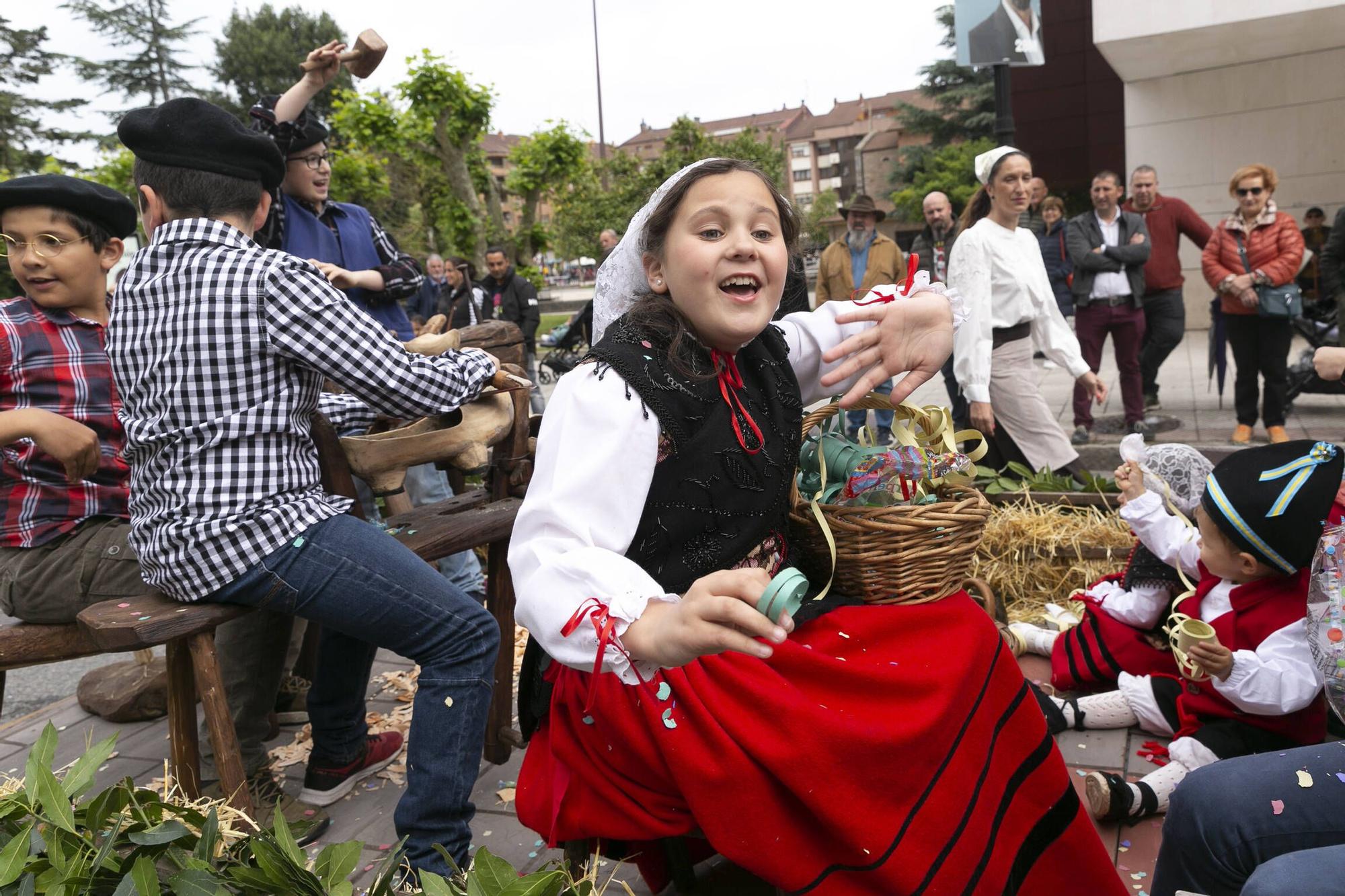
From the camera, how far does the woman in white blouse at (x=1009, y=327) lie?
5.06m

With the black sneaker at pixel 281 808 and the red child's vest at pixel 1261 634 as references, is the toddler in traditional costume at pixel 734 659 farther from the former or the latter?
the black sneaker at pixel 281 808

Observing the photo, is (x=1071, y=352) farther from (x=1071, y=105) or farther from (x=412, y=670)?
(x=1071, y=105)

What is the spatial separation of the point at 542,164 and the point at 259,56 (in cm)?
3193

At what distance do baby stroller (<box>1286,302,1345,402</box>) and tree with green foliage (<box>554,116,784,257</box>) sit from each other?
545 inches

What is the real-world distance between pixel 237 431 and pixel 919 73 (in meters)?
33.0

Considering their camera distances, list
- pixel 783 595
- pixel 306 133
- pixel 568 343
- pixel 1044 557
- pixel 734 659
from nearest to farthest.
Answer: pixel 783 595
pixel 734 659
pixel 306 133
pixel 1044 557
pixel 568 343

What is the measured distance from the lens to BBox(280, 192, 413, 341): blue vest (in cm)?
405

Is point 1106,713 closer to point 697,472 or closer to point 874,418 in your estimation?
point 697,472

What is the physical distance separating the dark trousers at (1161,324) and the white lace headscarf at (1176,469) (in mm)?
5020

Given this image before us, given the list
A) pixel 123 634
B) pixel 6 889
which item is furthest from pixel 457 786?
pixel 6 889

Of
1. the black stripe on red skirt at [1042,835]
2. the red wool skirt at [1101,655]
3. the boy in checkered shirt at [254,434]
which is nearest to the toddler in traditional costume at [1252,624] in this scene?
the red wool skirt at [1101,655]

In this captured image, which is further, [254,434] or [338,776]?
[338,776]

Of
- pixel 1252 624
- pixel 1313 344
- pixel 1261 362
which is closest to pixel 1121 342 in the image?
pixel 1261 362

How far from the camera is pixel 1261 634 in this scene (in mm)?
2809
